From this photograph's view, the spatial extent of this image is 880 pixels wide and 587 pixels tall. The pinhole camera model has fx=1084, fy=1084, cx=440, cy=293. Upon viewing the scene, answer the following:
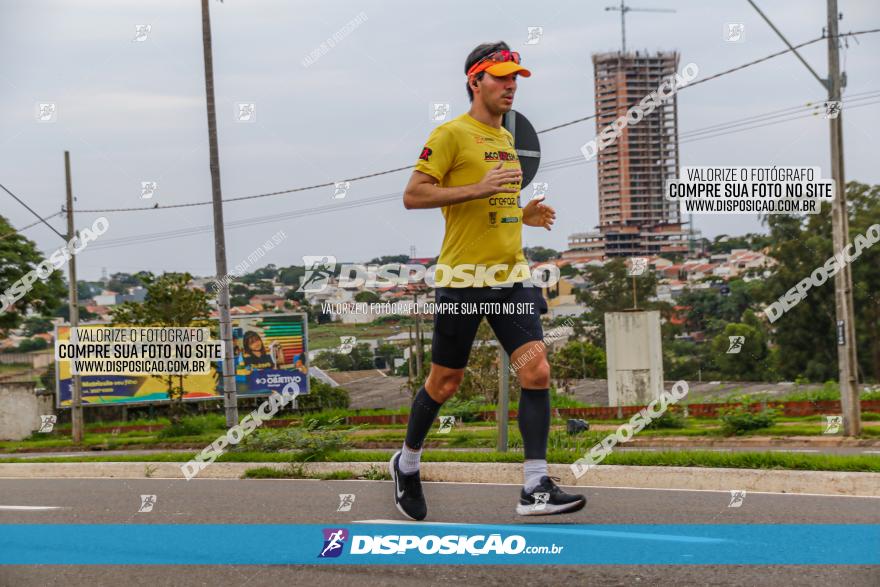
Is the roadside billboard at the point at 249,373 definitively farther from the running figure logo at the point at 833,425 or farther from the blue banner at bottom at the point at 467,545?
the blue banner at bottom at the point at 467,545

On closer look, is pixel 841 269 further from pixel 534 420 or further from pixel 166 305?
pixel 166 305

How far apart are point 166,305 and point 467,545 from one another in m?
31.7

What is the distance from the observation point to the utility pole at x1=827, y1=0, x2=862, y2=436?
21156 millimetres

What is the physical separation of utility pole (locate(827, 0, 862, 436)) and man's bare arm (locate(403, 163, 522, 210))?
17537 mm

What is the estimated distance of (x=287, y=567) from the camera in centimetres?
468

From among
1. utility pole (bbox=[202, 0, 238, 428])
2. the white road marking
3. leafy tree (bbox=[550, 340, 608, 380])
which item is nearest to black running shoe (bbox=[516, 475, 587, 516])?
the white road marking

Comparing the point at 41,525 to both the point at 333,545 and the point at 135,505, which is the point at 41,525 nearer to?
the point at 135,505

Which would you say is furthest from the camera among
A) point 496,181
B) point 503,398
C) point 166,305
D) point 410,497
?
point 166,305

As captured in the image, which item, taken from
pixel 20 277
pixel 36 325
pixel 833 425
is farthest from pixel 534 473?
pixel 36 325

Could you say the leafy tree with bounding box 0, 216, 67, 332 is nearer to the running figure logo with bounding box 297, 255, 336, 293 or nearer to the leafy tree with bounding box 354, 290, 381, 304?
the running figure logo with bounding box 297, 255, 336, 293

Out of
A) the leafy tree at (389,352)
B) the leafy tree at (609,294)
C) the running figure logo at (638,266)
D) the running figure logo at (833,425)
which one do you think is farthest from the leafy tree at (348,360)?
the running figure logo at (833,425)

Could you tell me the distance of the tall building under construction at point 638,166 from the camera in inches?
5512

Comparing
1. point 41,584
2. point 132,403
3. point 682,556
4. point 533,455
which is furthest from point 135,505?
point 132,403

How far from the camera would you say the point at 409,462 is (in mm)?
5805
